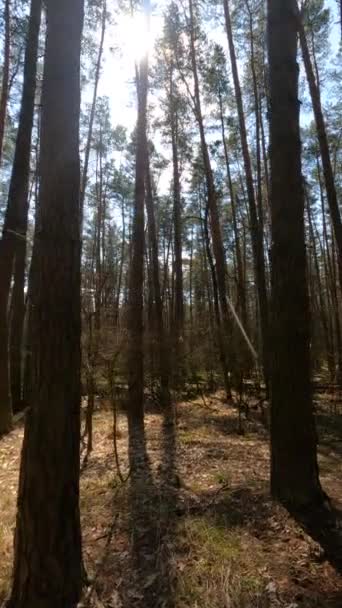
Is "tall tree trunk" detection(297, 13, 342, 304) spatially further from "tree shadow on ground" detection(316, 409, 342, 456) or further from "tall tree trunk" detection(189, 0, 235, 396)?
"tree shadow on ground" detection(316, 409, 342, 456)

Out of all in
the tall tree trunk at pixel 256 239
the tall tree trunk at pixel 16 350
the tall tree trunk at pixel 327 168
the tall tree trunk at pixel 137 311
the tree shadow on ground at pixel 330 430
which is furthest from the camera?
the tall tree trunk at pixel 256 239

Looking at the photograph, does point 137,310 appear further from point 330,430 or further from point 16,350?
point 330,430

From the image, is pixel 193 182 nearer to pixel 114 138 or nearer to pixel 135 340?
pixel 114 138

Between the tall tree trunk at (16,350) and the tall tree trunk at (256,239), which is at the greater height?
the tall tree trunk at (256,239)

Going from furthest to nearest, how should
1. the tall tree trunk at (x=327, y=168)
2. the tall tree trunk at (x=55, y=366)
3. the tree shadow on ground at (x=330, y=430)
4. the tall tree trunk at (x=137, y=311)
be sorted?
the tall tree trunk at (x=327, y=168), the tall tree trunk at (x=137, y=311), the tree shadow on ground at (x=330, y=430), the tall tree trunk at (x=55, y=366)

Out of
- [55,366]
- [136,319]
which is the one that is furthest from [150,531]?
[136,319]

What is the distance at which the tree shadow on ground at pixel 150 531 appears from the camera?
2814mm

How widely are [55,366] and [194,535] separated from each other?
1.90m

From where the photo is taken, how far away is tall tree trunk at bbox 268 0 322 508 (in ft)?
12.9

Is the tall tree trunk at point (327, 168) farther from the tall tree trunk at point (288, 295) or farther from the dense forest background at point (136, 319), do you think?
the tall tree trunk at point (288, 295)

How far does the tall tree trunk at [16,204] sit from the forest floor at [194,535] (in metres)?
Answer: 1.73

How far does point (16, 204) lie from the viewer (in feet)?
25.2

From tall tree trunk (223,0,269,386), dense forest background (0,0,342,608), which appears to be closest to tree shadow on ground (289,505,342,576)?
dense forest background (0,0,342,608)

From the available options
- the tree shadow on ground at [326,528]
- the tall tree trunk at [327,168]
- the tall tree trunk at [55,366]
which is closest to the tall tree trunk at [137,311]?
the tall tree trunk at [327,168]
